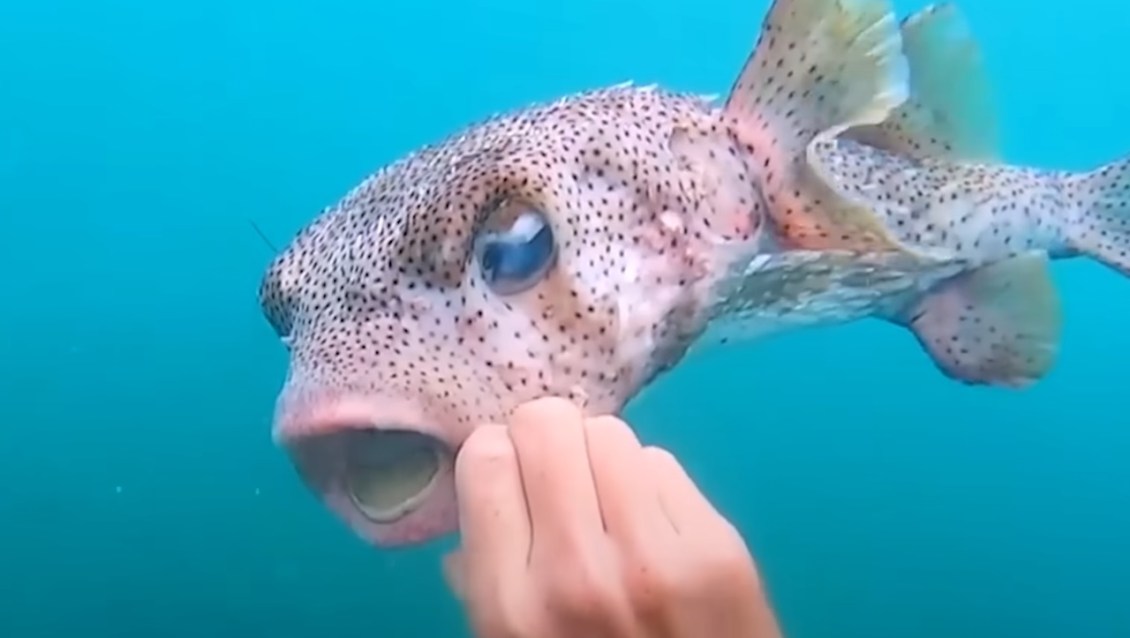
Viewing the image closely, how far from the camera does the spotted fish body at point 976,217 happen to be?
108 inches

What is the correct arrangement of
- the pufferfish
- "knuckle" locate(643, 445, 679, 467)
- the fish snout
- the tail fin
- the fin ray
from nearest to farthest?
"knuckle" locate(643, 445, 679, 467) → the fish snout → the pufferfish → the fin ray → the tail fin

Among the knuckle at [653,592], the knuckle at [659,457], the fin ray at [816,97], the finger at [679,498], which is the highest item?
the fin ray at [816,97]

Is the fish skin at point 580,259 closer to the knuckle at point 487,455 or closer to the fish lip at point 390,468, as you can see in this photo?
the fish lip at point 390,468

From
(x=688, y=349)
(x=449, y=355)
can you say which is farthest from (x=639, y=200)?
(x=449, y=355)

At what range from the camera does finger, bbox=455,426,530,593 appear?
1.11m

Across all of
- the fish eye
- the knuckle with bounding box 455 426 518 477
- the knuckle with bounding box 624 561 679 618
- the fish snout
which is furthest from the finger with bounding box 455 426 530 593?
the fish eye

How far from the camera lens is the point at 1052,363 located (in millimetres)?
2877

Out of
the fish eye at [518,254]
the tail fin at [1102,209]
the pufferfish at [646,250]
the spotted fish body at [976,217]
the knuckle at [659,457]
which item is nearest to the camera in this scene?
the knuckle at [659,457]

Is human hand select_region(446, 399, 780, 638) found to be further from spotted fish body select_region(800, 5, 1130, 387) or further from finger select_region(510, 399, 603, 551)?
spotted fish body select_region(800, 5, 1130, 387)

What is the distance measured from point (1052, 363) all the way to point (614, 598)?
210 cm

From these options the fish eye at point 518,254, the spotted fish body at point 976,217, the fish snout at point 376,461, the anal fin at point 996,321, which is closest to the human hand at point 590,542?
the fish snout at point 376,461

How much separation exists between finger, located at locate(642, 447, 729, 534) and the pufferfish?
0.46 meters

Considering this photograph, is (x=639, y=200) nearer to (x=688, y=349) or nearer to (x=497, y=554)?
(x=688, y=349)

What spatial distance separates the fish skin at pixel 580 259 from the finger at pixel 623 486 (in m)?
0.42
